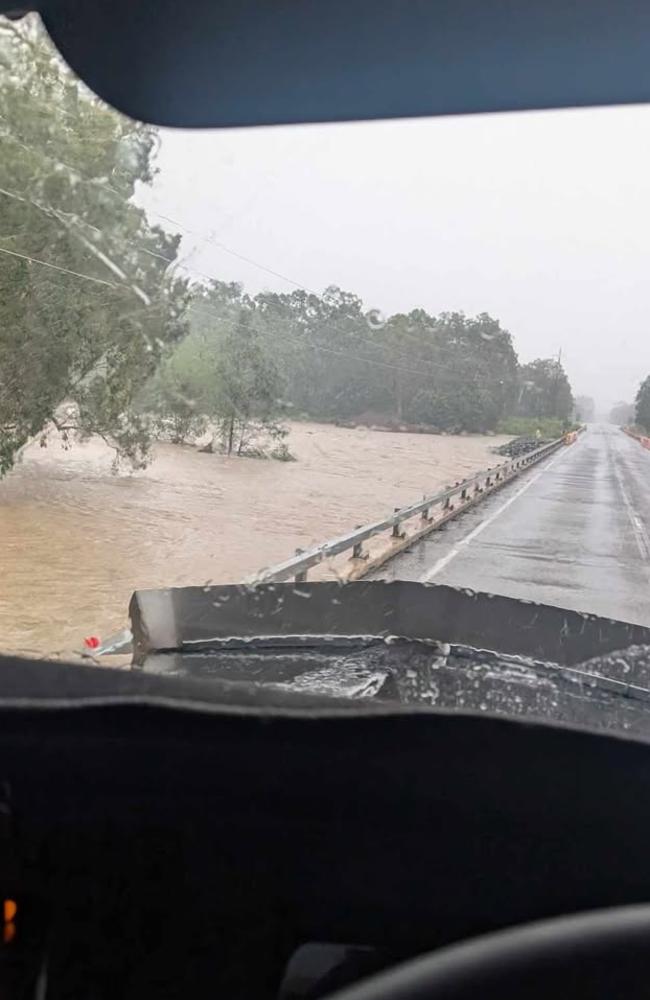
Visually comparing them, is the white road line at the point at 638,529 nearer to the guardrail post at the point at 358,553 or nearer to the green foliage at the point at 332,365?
the green foliage at the point at 332,365

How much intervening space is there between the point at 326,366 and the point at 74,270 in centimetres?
251

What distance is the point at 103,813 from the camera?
57.8 inches

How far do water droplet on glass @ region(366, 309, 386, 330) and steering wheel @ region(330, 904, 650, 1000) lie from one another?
6.11 metres

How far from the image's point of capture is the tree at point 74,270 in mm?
6016

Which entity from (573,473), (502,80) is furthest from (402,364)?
(573,473)

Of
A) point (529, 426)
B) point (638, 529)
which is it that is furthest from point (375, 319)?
point (638, 529)

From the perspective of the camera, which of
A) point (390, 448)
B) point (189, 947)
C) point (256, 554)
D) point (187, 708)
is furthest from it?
point (390, 448)

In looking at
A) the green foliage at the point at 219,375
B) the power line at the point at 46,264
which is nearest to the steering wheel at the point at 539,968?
the green foliage at the point at 219,375

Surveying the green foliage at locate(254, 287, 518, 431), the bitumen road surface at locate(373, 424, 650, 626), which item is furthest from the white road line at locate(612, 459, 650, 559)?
the green foliage at locate(254, 287, 518, 431)

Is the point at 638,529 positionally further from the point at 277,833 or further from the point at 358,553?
the point at 277,833

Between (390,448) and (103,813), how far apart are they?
12217 mm

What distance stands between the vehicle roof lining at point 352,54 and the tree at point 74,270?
0.81m

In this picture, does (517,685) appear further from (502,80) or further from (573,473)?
(573,473)

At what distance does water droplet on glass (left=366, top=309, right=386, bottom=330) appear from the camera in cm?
699
